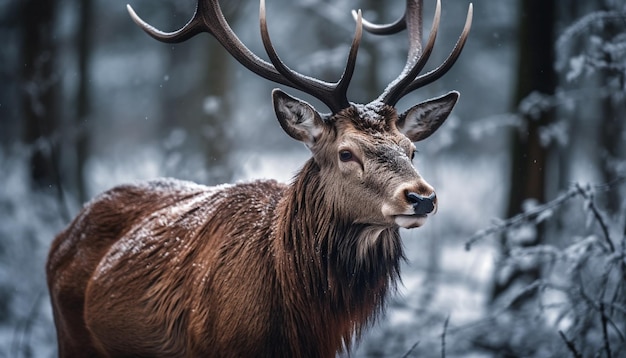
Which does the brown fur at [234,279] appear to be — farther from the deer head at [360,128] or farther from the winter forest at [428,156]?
the winter forest at [428,156]

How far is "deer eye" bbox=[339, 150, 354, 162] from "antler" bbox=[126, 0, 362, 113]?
1.09 ft

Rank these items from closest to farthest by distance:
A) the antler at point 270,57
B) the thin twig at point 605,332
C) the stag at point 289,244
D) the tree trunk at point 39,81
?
the stag at point 289,244 < the antler at point 270,57 < the thin twig at point 605,332 < the tree trunk at point 39,81

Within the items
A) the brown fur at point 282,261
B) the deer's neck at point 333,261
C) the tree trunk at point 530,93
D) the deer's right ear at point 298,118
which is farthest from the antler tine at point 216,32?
the tree trunk at point 530,93

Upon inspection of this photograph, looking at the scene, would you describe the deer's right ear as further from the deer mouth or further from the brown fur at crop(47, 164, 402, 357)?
the deer mouth

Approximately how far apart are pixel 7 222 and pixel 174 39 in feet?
21.5

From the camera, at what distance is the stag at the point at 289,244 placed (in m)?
3.86

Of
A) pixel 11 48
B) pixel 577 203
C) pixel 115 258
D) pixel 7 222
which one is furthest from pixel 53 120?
pixel 577 203

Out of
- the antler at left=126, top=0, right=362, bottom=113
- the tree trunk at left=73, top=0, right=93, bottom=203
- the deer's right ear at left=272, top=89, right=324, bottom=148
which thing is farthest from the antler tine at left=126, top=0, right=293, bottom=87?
the tree trunk at left=73, top=0, right=93, bottom=203

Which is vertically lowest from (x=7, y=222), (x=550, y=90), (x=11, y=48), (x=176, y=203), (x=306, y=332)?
(x=306, y=332)

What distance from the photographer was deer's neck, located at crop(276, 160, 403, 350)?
395 centimetres

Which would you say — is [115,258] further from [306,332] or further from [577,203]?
[577,203]

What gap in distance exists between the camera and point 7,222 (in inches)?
390

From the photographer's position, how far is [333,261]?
156 inches

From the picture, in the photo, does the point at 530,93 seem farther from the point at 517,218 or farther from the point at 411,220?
the point at 411,220
